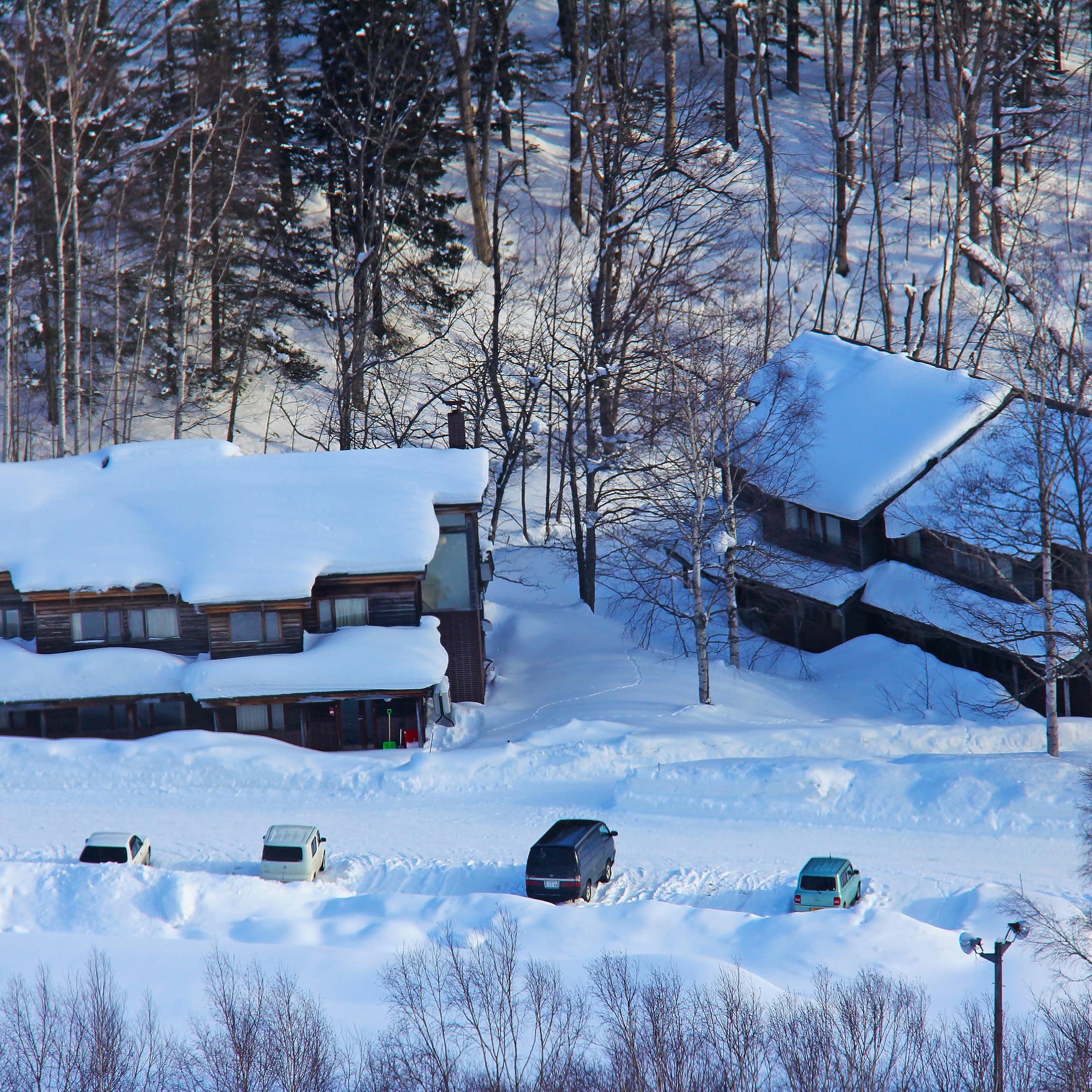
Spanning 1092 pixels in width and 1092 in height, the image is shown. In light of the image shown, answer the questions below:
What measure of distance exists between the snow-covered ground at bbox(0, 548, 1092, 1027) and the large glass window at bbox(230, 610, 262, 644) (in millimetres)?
2365

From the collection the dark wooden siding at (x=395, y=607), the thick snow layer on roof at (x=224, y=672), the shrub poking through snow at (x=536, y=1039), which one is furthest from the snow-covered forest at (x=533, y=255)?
the shrub poking through snow at (x=536, y=1039)

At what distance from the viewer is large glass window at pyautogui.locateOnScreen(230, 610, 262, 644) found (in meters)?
29.2

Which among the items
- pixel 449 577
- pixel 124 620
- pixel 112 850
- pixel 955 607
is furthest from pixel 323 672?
pixel 955 607

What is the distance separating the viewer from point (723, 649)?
3703cm

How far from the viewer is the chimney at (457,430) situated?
35.4 metres

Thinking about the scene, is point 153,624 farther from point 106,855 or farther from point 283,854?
point 283,854

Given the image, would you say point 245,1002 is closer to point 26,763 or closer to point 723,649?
point 26,763

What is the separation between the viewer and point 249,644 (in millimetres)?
29266

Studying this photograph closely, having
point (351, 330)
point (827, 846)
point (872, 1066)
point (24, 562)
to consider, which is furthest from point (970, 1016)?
point (351, 330)

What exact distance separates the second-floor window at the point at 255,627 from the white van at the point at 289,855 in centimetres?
762

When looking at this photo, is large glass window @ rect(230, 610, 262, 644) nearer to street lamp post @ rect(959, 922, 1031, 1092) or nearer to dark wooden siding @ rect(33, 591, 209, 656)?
dark wooden siding @ rect(33, 591, 209, 656)

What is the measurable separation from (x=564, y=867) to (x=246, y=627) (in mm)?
11613

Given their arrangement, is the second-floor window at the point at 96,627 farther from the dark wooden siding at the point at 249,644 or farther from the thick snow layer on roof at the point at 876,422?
the thick snow layer on roof at the point at 876,422

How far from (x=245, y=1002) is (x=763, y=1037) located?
6925mm
